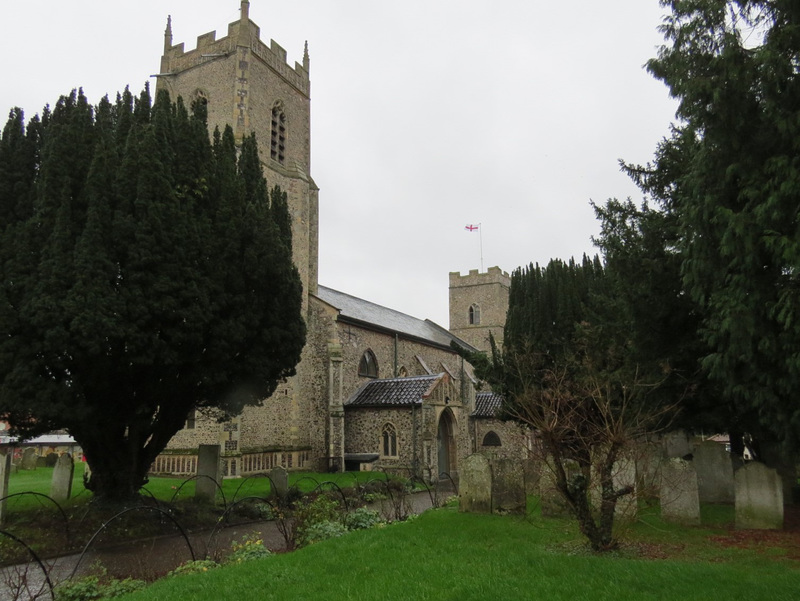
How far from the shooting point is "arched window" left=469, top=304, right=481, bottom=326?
51031mm

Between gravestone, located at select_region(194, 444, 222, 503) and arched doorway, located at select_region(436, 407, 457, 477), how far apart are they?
39.8 ft

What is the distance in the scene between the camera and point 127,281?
1094cm

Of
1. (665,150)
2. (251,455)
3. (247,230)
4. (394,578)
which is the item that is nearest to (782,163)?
(665,150)

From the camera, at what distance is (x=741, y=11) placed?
28.8 ft

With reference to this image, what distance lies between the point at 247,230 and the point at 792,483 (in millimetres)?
13173

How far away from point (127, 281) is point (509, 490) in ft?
27.6

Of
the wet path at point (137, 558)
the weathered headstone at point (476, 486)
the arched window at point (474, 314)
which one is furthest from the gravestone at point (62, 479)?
the arched window at point (474, 314)

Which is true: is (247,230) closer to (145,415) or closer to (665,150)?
(145,415)

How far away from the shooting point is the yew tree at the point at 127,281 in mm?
10359

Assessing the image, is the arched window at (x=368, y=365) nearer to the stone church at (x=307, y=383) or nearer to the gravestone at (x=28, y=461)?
the stone church at (x=307, y=383)

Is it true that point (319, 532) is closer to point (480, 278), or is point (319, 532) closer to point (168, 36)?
point (168, 36)

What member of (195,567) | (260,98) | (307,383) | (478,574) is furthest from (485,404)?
(478,574)

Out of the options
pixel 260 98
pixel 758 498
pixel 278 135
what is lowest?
pixel 758 498

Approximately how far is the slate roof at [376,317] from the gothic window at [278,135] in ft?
21.3
